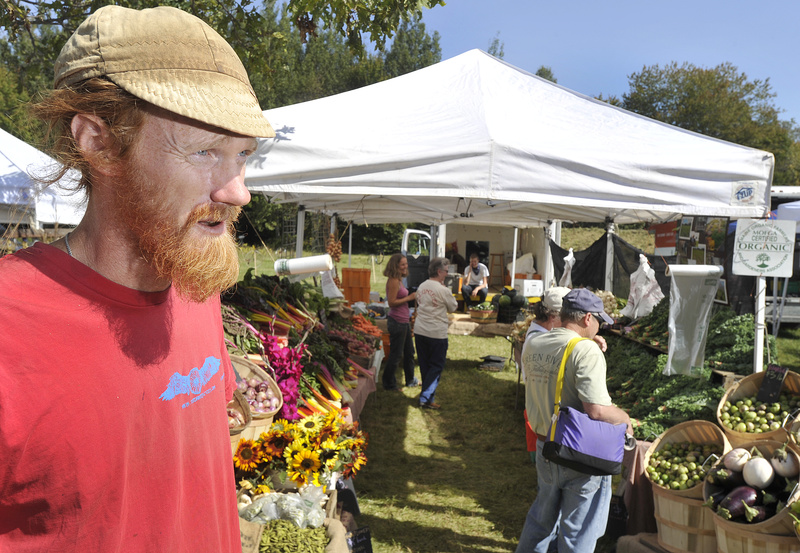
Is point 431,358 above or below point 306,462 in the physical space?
below

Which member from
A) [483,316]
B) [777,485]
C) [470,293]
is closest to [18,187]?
[777,485]

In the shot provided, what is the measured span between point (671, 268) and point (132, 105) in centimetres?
427

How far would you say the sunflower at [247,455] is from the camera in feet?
9.69

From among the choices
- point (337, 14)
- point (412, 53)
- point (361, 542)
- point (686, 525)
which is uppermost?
point (412, 53)

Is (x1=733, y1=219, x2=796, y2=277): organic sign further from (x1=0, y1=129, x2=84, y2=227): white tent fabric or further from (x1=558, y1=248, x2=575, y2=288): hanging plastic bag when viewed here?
(x1=0, y1=129, x2=84, y2=227): white tent fabric

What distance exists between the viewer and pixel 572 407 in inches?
125

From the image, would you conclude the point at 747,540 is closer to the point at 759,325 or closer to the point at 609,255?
the point at 759,325

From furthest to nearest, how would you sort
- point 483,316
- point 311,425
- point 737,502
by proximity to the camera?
point 483,316 → point 311,425 → point 737,502

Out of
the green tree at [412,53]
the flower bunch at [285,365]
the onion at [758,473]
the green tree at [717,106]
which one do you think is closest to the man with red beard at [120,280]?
the flower bunch at [285,365]

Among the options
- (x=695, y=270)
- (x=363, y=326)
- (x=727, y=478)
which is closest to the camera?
(x=727, y=478)

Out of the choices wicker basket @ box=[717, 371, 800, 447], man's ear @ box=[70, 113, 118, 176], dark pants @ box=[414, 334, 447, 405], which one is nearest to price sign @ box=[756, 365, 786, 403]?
wicker basket @ box=[717, 371, 800, 447]

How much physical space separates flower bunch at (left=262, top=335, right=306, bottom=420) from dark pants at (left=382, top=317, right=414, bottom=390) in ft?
10.8

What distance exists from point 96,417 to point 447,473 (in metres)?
4.76

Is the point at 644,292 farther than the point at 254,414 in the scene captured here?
Yes
